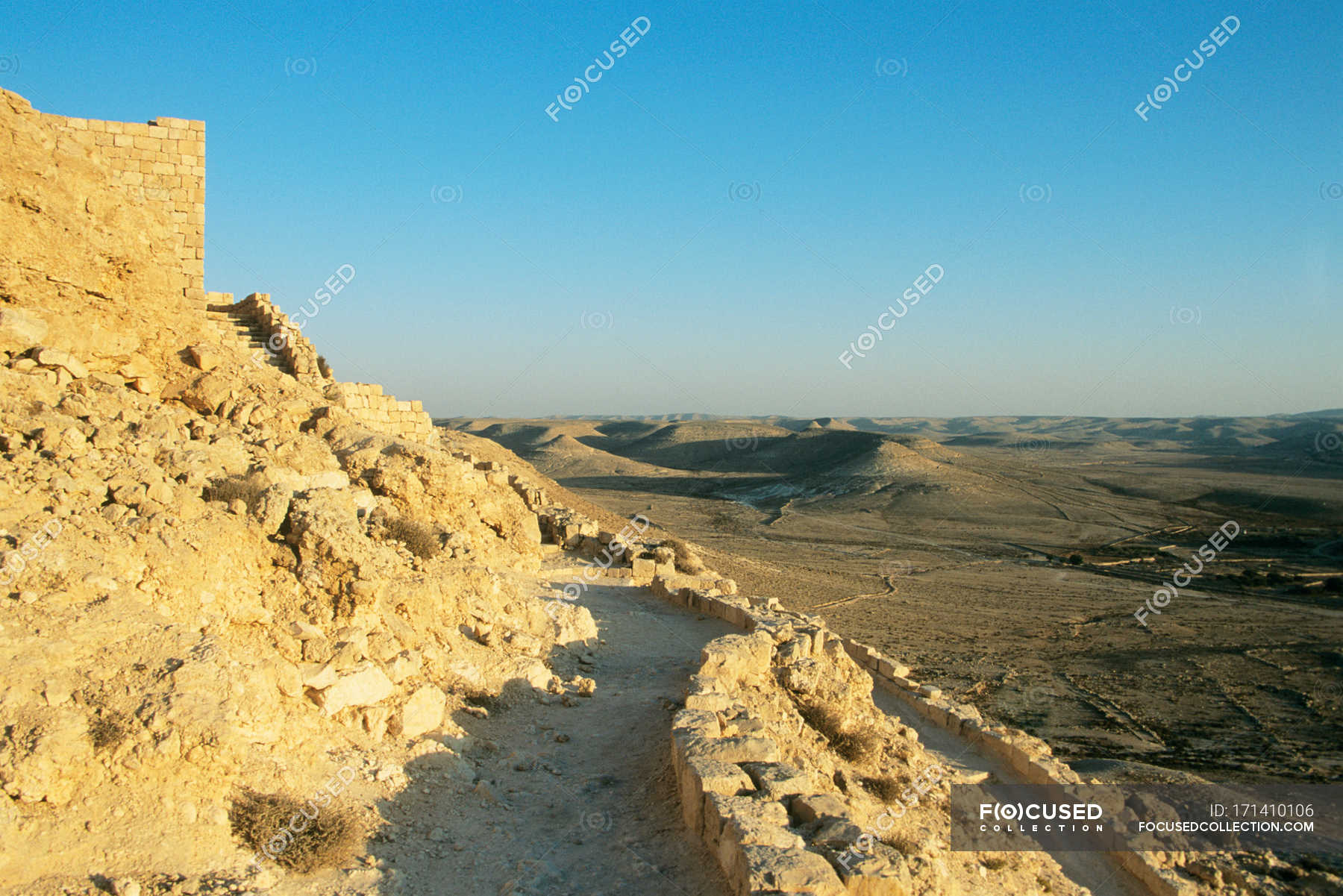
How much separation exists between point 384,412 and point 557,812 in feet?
25.6

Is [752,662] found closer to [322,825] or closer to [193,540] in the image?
[322,825]

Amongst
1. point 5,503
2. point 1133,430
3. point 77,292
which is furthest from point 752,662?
point 1133,430

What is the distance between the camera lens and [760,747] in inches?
209

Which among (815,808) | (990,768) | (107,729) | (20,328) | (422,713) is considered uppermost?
(20,328)

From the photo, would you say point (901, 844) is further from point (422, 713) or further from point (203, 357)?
point (203, 357)

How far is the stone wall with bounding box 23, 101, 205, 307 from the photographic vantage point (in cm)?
1062

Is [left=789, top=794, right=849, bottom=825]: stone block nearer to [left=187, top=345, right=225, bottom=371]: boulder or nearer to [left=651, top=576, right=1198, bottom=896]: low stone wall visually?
[left=651, top=576, right=1198, bottom=896]: low stone wall

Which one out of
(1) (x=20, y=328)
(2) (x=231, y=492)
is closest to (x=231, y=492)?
(2) (x=231, y=492)

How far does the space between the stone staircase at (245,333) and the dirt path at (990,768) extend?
28.9 feet

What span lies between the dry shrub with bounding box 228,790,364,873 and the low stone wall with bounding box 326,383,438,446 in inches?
264

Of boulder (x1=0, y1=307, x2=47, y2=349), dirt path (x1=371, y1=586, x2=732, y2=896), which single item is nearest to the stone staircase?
boulder (x1=0, y1=307, x2=47, y2=349)

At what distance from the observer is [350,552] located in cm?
593

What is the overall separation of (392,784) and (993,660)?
1293cm

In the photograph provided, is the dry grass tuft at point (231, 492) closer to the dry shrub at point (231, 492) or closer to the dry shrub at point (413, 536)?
the dry shrub at point (231, 492)
